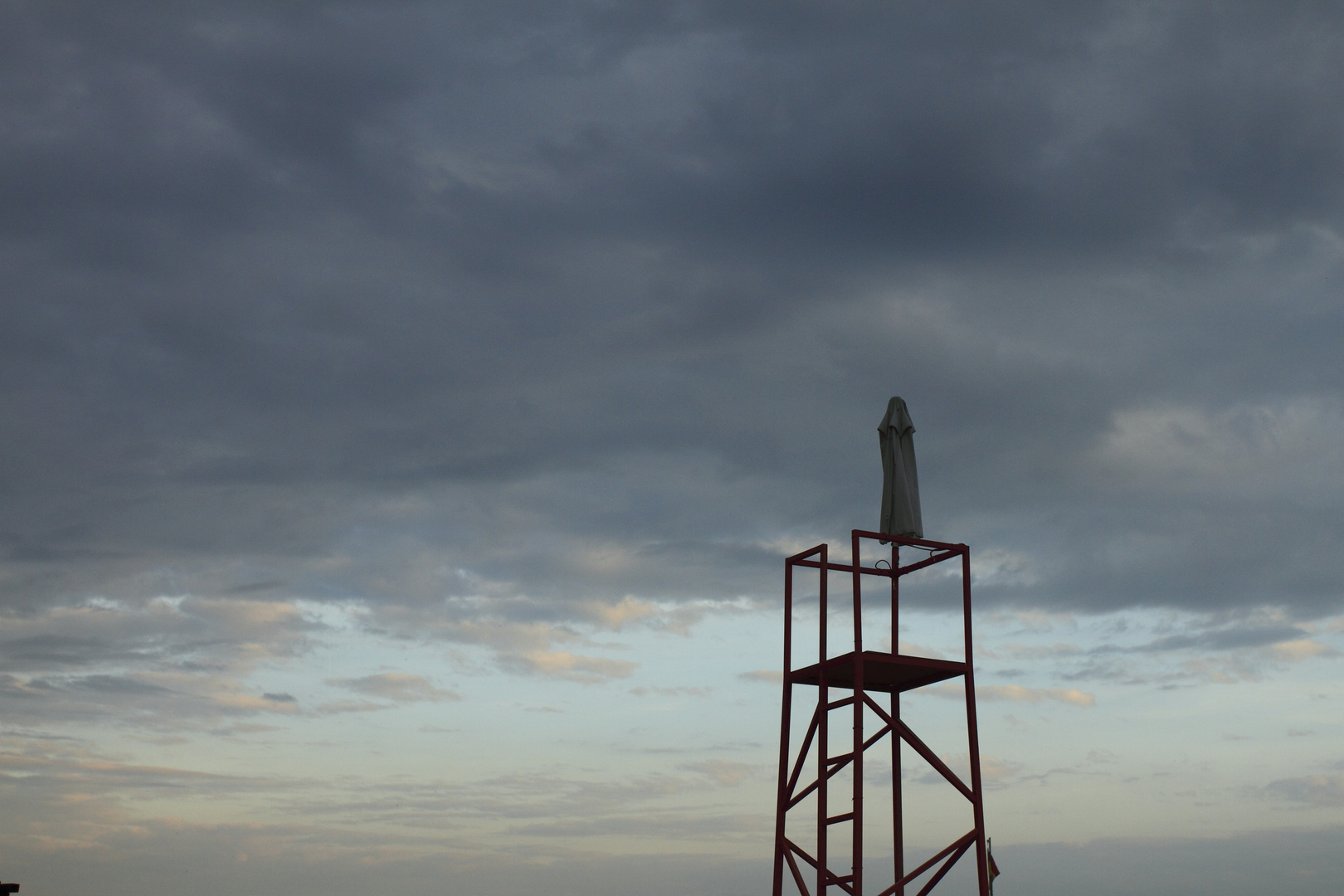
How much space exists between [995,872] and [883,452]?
16328 mm

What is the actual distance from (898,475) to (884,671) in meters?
3.15

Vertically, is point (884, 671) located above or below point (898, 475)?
below

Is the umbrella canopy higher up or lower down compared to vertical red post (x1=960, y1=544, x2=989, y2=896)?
higher up

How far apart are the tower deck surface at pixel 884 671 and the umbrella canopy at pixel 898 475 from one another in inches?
82.6

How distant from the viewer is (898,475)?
65.7 feet

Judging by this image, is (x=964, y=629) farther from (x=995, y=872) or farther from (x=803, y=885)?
(x=995, y=872)

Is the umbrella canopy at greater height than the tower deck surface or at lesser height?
greater

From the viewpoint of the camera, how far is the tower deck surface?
18219mm

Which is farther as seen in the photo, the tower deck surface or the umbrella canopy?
the umbrella canopy

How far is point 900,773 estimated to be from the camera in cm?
2020

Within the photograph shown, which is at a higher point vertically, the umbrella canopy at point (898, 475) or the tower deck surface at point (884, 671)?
the umbrella canopy at point (898, 475)

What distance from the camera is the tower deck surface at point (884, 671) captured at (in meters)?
18.2

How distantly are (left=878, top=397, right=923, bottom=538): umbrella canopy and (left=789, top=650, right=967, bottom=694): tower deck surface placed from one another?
210 centimetres

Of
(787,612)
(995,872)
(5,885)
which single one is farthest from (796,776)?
(995,872)
